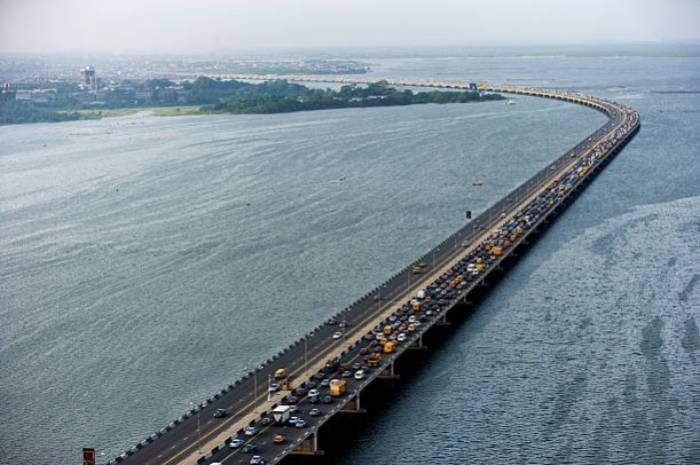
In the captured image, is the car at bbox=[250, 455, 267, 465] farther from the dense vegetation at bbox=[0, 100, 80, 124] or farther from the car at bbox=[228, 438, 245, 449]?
the dense vegetation at bbox=[0, 100, 80, 124]

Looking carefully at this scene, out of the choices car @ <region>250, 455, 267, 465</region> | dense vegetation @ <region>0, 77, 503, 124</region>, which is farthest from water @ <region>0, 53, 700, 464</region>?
dense vegetation @ <region>0, 77, 503, 124</region>

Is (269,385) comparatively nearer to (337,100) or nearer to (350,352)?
(350,352)

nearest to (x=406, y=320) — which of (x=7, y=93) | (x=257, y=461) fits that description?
(x=257, y=461)

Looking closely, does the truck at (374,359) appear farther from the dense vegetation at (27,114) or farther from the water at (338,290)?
the dense vegetation at (27,114)

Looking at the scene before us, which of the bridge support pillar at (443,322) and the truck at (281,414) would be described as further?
the bridge support pillar at (443,322)

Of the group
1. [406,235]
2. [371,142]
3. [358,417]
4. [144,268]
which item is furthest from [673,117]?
[358,417]

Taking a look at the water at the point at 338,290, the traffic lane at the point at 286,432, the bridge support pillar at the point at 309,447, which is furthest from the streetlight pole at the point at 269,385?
the bridge support pillar at the point at 309,447
